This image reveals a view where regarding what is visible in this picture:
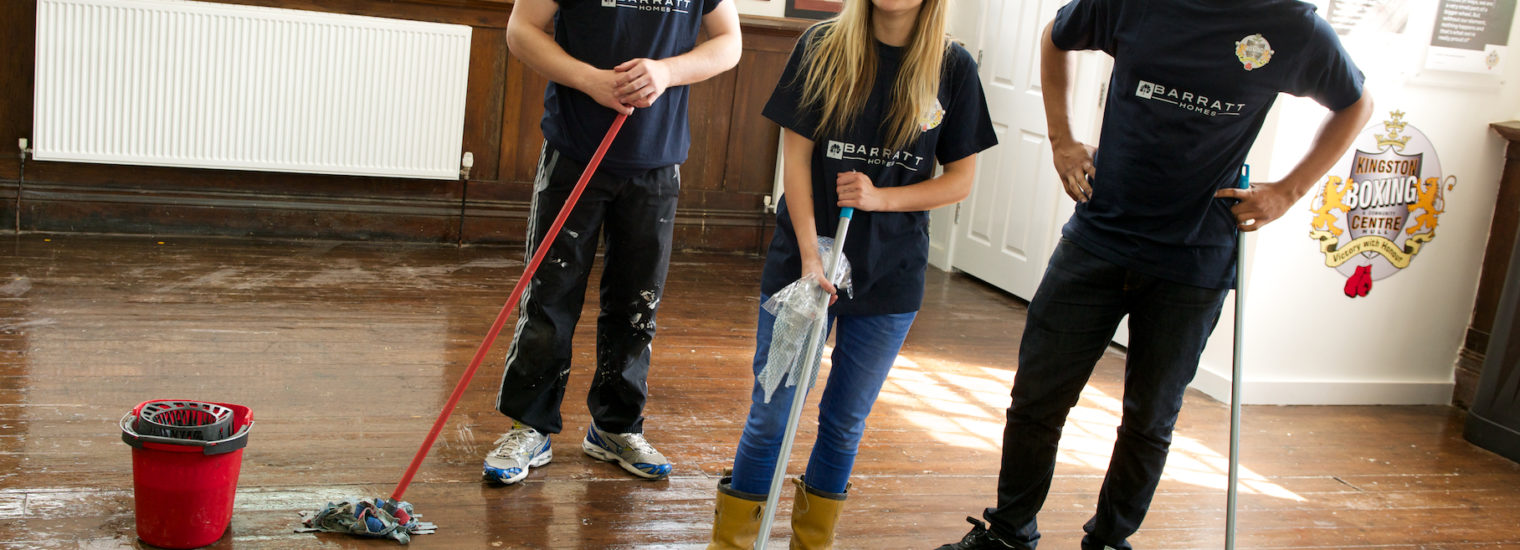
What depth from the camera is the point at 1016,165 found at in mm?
5227

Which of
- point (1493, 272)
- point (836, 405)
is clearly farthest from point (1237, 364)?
point (1493, 272)

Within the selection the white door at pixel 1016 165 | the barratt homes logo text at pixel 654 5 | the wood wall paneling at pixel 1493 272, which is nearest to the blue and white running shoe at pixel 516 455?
the barratt homes logo text at pixel 654 5

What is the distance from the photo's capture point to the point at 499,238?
5.14 m

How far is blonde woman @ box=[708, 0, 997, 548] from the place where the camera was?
2.00m

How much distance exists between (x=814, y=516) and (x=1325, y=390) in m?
2.64

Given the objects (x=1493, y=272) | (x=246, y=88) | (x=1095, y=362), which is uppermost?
(x=246, y=88)

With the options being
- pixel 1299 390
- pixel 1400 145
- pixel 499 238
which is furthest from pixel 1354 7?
pixel 499 238

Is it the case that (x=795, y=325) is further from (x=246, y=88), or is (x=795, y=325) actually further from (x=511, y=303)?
(x=246, y=88)

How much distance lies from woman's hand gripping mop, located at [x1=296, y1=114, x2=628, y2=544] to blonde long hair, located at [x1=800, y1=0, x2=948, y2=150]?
486 mm

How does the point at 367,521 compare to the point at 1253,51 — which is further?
the point at 367,521

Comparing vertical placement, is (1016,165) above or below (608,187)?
above

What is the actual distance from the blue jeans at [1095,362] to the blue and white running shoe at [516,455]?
3.31ft

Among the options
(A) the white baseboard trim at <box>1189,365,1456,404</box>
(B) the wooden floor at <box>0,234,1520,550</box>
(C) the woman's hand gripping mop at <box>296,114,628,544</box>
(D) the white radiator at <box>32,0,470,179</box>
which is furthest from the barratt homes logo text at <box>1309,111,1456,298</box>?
(D) the white radiator at <box>32,0,470,179</box>

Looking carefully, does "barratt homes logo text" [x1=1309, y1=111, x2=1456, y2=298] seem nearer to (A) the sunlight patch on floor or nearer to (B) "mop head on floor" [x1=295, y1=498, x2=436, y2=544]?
(A) the sunlight patch on floor
